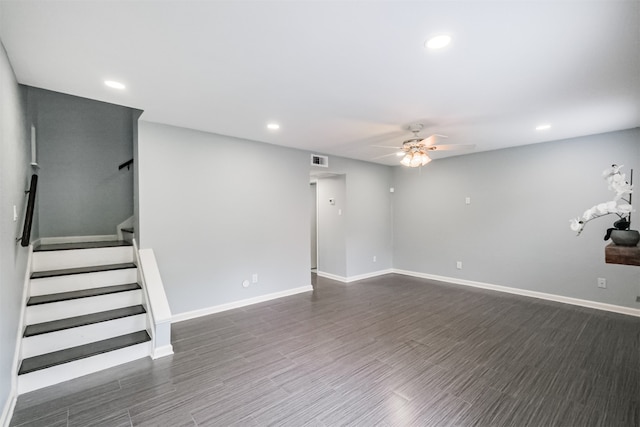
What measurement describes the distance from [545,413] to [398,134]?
3.42 meters

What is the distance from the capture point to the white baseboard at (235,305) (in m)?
3.89

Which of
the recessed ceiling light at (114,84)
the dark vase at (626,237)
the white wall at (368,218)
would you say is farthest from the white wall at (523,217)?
the recessed ceiling light at (114,84)

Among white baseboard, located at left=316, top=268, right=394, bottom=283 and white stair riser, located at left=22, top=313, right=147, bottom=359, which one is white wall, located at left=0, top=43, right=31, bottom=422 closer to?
white stair riser, located at left=22, top=313, right=147, bottom=359

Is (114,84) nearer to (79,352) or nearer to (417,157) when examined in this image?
(79,352)

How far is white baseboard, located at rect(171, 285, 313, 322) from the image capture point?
3890 mm

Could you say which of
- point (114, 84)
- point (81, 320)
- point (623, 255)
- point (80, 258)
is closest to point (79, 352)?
point (81, 320)

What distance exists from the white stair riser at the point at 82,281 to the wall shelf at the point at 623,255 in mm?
4522

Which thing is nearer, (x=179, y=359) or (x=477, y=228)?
(x=179, y=359)

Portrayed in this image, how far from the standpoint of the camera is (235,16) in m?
1.69

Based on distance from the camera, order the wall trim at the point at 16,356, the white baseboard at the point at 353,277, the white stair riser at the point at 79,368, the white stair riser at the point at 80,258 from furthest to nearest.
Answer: the white baseboard at the point at 353,277
the white stair riser at the point at 80,258
the white stair riser at the point at 79,368
the wall trim at the point at 16,356

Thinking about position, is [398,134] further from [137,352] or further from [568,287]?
[137,352]

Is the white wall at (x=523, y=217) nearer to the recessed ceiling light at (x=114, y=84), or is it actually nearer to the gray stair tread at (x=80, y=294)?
the gray stair tread at (x=80, y=294)

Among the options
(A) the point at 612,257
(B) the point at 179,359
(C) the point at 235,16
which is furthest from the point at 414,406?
(C) the point at 235,16

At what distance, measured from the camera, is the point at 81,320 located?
2.85 m
